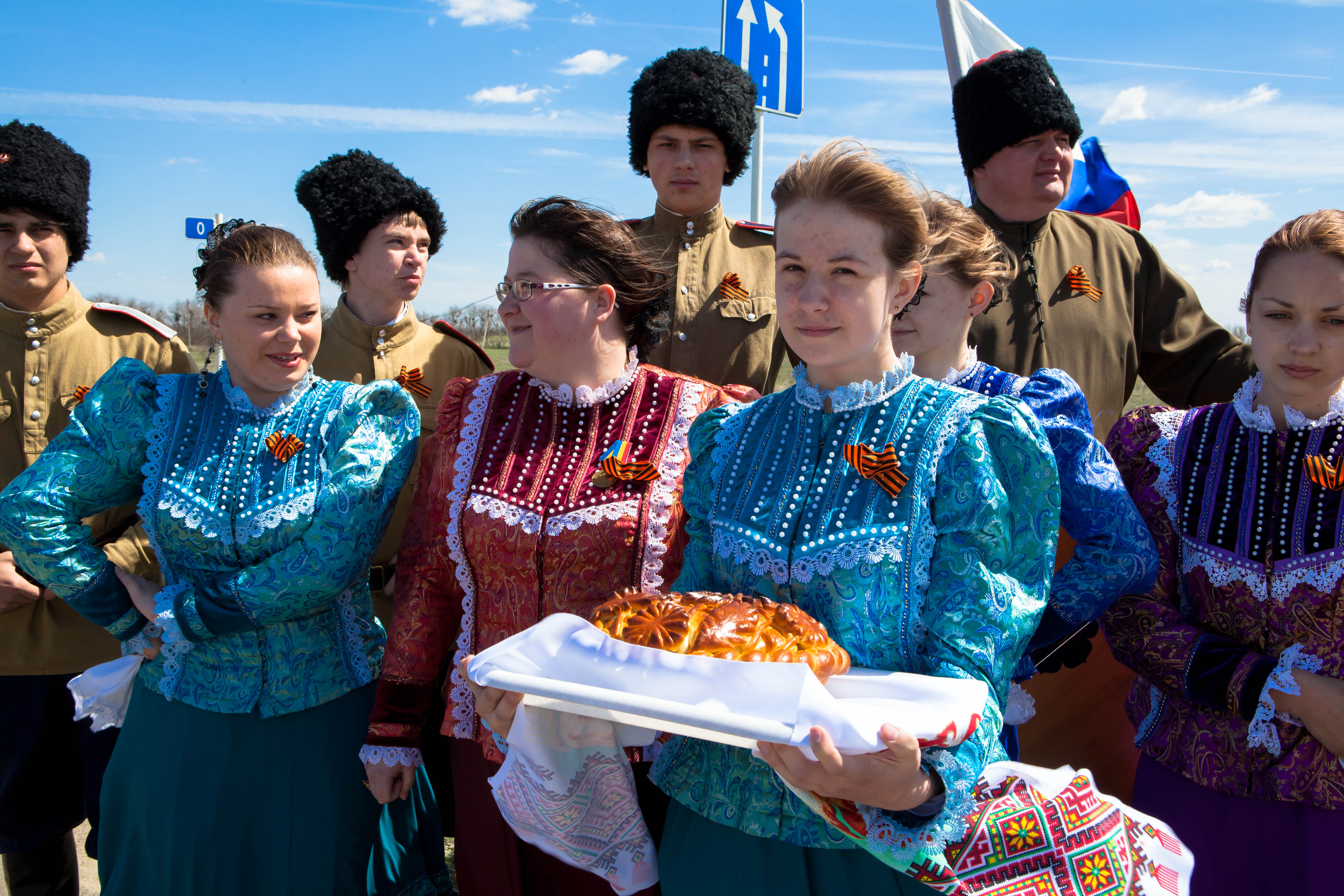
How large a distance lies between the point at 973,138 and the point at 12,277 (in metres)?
3.56

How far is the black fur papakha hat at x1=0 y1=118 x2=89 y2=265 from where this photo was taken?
328cm

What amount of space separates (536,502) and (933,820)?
122 centimetres

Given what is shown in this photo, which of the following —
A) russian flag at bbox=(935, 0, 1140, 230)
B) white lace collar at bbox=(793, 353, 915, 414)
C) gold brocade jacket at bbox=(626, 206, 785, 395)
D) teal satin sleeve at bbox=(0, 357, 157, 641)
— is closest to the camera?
white lace collar at bbox=(793, 353, 915, 414)

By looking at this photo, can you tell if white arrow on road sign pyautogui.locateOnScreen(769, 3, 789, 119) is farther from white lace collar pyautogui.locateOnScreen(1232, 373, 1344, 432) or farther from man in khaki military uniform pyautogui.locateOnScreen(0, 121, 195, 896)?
white lace collar pyautogui.locateOnScreen(1232, 373, 1344, 432)

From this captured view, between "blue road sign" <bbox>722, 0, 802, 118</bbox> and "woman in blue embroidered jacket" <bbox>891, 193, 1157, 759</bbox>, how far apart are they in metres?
4.58

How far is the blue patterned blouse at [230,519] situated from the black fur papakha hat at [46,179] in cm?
118

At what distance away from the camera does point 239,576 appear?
7.88 ft

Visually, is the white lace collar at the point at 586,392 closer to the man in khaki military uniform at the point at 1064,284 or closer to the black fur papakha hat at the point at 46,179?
the man in khaki military uniform at the point at 1064,284

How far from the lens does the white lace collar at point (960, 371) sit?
93.8 inches

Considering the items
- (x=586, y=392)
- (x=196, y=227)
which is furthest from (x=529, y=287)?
(x=196, y=227)

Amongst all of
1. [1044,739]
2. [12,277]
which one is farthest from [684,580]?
[12,277]

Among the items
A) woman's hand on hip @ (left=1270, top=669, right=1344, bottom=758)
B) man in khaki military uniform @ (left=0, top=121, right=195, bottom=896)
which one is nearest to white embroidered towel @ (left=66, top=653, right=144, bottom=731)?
man in khaki military uniform @ (left=0, top=121, right=195, bottom=896)

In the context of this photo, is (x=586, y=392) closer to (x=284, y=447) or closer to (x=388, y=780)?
(x=284, y=447)

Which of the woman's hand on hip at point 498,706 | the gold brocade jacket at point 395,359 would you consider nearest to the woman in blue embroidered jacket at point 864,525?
the woman's hand on hip at point 498,706
